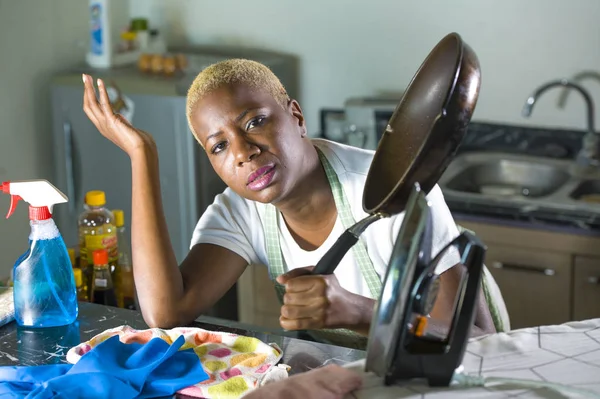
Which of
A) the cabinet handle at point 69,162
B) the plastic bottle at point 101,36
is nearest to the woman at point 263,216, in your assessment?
the cabinet handle at point 69,162

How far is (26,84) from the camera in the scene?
3.05 m

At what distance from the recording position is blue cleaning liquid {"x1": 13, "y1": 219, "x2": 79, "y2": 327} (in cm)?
149

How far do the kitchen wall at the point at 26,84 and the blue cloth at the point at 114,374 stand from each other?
1.76 m

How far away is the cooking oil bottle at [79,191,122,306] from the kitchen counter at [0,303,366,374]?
194mm

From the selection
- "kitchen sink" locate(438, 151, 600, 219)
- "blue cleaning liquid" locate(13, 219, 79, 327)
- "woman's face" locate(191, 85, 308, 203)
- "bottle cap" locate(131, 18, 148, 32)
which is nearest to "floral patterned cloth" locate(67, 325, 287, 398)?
"blue cleaning liquid" locate(13, 219, 79, 327)

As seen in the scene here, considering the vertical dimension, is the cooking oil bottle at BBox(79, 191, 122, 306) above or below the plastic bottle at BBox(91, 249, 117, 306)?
above

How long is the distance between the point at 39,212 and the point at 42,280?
0.11 m

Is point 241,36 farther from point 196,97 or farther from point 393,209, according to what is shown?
point 393,209

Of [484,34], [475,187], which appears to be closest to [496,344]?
[475,187]

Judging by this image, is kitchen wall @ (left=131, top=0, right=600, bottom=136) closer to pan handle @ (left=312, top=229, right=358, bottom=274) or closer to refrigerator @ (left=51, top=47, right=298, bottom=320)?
refrigerator @ (left=51, top=47, right=298, bottom=320)

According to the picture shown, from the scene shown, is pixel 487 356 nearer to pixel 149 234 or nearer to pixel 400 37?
pixel 149 234

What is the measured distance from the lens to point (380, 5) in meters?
3.02

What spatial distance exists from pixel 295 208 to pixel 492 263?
41.8 inches

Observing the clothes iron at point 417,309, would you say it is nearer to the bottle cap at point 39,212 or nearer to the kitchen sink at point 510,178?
the bottle cap at point 39,212
